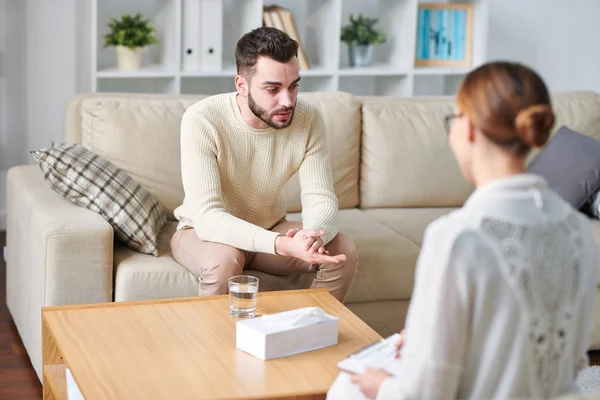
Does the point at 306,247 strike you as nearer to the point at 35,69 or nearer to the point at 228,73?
the point at 228,73

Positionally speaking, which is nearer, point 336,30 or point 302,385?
point 302,385

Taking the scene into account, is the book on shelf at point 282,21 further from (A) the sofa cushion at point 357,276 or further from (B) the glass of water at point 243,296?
(B) the glass of water at point 243,296

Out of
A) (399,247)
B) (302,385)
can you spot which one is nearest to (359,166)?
(399,247)

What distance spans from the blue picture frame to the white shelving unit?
1.9 inches

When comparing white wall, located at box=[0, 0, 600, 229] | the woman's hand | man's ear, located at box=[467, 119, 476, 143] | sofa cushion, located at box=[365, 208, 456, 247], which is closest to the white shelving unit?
white wall, located at box=[0, 0, 600, 229]

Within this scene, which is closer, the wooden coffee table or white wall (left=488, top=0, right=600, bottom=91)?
the wooden coffee table

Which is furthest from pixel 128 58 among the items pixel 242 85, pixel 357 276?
pixel 357 276

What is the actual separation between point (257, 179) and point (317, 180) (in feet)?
0.64

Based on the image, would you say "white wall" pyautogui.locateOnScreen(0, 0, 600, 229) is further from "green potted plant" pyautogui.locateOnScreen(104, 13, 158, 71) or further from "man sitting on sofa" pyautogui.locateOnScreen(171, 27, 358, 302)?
"man sitting on sofa" pyautogui.locateOnScreen(171, 27, 358, 302)

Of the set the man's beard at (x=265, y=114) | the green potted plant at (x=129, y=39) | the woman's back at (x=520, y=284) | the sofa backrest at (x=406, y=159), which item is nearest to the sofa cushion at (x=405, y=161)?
the sofa backrest at (x=406, y=159)

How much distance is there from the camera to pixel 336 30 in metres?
4.47

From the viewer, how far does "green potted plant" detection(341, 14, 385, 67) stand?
4.59 meters

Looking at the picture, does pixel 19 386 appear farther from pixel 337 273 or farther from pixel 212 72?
pixel 212 72

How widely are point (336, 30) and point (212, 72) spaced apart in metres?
0.67
